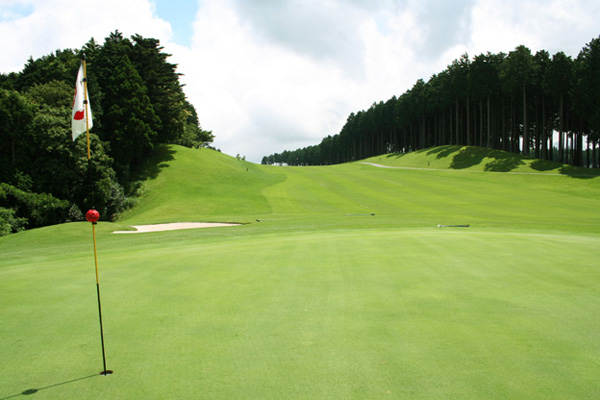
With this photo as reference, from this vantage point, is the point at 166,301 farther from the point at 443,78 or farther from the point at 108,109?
the point at 443,78

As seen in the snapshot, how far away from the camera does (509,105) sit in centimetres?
8156

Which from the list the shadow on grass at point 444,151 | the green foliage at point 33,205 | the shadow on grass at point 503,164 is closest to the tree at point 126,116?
the green foliage at point 33,205

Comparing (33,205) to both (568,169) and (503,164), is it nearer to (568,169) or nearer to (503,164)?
(503,164)

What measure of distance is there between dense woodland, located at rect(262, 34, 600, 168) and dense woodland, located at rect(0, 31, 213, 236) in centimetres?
5794

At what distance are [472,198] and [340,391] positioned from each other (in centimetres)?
4468

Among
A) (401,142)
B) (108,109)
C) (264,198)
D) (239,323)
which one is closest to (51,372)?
(239,323)

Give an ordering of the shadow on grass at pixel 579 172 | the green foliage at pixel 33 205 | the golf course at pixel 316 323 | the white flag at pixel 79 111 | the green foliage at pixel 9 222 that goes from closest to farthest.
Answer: the golf course at pixel 316 323
the white flag at pixel 79 111
the green foliage at pixel 9 222
the green foliage at pixel 33 205
the shadow on grass at pixel 579 172

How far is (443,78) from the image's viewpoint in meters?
88.2

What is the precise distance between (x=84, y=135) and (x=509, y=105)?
3108 inches

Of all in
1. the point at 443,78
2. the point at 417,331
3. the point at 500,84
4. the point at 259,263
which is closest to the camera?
the point at 417,331

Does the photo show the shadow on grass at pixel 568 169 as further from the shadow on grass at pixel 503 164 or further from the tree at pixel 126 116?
the tree at pixel 126 116

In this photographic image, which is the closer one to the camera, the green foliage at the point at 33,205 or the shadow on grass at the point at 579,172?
the green foliage at the point at 33,205

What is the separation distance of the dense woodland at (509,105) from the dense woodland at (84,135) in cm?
5794

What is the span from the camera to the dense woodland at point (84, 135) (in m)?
37.5
